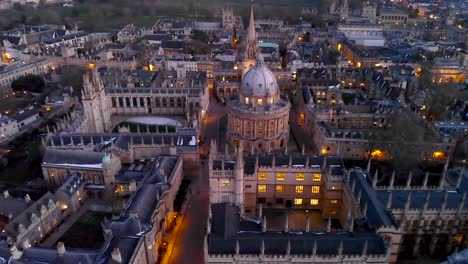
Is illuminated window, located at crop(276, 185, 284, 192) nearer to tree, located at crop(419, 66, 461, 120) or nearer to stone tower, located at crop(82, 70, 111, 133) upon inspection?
stone tower, located at crop(82, 70, 111, 133)

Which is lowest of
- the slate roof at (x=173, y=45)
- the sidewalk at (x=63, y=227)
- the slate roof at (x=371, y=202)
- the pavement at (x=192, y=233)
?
the sidewalk at (x=63, y=227)

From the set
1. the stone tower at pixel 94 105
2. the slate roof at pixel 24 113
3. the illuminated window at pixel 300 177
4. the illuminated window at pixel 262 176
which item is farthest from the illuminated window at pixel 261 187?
the slate roof at pixel 24 113

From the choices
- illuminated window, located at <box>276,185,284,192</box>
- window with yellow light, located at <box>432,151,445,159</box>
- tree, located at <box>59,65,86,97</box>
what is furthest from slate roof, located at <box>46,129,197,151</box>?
window with yellow light, located at <box>432,151,445,159</box>

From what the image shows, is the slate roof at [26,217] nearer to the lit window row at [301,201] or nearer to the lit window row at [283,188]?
the lit window row at [283,188]

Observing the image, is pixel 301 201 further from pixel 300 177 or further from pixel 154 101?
pixel 154 101

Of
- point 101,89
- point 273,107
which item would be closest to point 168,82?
point 101,89

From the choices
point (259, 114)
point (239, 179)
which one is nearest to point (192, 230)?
point (239, 179)

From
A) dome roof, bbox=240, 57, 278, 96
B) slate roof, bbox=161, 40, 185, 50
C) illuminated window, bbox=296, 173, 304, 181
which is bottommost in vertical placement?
illuminated window, bbox=296, 173, 304, 181
